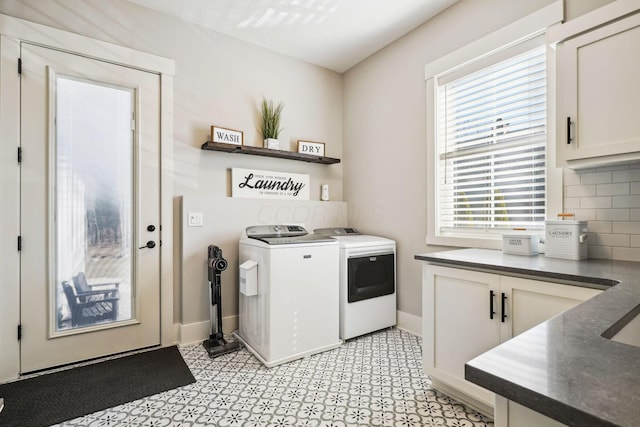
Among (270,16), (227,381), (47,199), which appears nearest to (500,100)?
(270,16)

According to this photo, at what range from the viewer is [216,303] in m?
2.71

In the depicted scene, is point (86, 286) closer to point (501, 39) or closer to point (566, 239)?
point (566, 239)

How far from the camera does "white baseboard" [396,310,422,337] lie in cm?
293

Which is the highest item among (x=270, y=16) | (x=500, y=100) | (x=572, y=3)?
(x=270, y=16)

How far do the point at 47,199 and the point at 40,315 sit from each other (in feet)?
2.73

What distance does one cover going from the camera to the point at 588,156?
1.63 m

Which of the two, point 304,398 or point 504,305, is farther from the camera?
point 304,398

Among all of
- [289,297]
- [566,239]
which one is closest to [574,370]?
[566,239]

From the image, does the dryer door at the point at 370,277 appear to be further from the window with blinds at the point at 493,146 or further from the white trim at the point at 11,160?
the white trim at the point at 11,160

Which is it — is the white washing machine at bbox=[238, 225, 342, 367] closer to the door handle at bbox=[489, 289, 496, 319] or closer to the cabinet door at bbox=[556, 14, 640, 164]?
the door handle at bbox=[489, 289, 496, 319]

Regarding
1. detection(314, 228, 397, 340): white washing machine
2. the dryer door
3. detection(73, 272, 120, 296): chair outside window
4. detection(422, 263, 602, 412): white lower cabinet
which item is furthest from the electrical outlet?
detection(422, 263, 602, 412): white lower cabinet

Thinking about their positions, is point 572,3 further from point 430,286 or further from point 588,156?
point 430,286

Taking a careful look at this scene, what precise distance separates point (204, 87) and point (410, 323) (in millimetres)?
2916

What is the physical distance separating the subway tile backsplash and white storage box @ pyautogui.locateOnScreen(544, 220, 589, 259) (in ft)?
0.30
